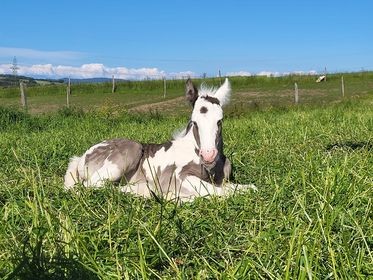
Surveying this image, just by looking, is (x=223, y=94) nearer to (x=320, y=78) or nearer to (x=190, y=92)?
(x=190, y=92)

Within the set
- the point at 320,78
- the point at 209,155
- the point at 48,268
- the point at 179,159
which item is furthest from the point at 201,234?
the point at 320,78

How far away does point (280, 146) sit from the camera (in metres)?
8.04

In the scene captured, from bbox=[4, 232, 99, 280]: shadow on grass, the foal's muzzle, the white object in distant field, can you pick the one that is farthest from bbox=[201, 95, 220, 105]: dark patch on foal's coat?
the white object in distant field

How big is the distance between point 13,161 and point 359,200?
226 inches

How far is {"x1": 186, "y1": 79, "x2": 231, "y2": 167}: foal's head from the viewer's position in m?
5.72

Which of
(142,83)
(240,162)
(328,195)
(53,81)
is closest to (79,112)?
(240,162)

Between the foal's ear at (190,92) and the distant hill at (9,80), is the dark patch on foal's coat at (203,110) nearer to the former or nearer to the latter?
the foal's ear at (190,92)

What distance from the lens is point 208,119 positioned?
5.90m

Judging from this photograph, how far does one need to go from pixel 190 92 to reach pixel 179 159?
3.03ft

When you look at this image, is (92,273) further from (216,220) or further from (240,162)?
(240,162)

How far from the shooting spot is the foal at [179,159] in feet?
19.3

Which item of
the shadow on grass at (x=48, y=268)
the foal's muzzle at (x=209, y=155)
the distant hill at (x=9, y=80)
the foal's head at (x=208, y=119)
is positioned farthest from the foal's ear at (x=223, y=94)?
the distant hill at (x=9, y=80)

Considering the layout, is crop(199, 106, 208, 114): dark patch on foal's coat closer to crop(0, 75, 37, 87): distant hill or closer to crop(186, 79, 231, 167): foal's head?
crop(186, 79, 231, 167): foal's head

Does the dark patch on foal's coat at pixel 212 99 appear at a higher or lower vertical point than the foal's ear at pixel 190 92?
lower
